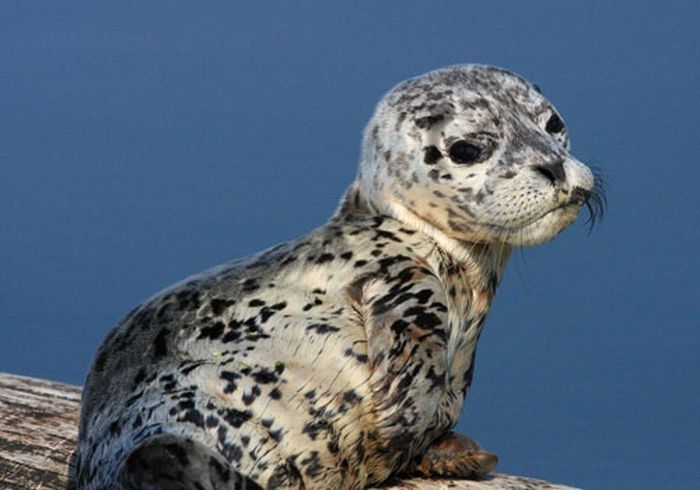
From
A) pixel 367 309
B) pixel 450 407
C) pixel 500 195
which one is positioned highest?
pixel 500 195

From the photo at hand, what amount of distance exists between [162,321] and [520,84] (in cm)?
161

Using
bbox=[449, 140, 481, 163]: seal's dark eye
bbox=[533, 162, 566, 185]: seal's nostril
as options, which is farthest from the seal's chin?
bbox=[449, 140, 481, 163]: seal's dark eye

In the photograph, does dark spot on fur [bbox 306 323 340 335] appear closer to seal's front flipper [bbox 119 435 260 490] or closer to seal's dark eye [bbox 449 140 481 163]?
seal's front flipper [bbox 119 435 260 490]

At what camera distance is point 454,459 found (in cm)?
609

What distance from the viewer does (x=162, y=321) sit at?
19.1ft

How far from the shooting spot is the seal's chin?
5.85 m

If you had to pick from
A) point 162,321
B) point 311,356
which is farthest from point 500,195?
point 162,321

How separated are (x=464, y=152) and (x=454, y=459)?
3.77 ft

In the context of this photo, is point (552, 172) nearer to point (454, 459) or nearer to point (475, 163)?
point (475, 163)

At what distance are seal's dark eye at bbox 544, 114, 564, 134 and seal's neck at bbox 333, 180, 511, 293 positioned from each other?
0.47 metres

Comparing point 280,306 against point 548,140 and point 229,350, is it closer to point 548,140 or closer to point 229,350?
point 229,350

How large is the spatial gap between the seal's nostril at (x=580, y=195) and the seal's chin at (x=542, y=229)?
1.1 inches

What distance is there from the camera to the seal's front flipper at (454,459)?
6.04 metres

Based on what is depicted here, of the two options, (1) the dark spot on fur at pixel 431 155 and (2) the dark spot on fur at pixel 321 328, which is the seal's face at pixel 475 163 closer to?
(1) the dark spot on fur at pixel 431 155
